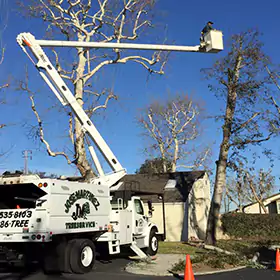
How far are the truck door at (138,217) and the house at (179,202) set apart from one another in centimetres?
870

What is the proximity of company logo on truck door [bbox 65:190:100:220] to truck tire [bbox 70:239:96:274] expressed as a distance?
0.75 meters

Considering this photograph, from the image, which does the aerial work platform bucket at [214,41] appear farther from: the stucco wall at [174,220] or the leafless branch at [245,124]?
the stucco wall at [174,220]

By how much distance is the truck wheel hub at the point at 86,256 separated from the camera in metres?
10.6

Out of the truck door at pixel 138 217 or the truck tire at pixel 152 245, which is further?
the truck tire at pixel 152 245

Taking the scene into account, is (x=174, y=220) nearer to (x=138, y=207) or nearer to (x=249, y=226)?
(x=249, y=226)

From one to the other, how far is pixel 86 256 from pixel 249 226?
18035mm

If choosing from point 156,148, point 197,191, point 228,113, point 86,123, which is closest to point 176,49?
point 86,123

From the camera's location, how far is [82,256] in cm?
1062

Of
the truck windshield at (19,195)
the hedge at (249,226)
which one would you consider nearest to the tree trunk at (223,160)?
the hedge at (249,226)

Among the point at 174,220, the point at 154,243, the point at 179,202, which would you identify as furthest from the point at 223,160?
the point at 174,220

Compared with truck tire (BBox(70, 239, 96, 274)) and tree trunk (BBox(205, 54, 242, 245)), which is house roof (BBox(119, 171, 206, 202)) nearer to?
tree trunk (BBox(205, 54, 242, 245))

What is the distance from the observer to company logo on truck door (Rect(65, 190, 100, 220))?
10.3 metres

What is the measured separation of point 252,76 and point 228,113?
7.90ft

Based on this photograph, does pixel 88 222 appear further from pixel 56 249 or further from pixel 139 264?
pixel 139 264
